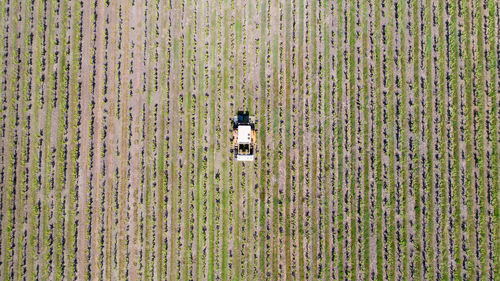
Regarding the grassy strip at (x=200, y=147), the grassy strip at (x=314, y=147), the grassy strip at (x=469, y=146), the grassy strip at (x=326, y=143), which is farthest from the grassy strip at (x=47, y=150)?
the grassy strip at (x=469, y=146)

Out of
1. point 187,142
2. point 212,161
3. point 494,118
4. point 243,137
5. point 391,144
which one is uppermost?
point 494,118

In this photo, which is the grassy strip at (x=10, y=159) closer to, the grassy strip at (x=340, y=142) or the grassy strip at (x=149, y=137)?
the grassy strip at (x=149, y=137)

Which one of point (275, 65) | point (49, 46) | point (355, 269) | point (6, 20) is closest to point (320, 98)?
point (275, 65)

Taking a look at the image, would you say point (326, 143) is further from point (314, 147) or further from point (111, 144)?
point (111, 144)

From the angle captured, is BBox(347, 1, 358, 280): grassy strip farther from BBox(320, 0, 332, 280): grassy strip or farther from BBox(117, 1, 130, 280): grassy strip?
BBox(117, 1, 130, 280): grassy strip

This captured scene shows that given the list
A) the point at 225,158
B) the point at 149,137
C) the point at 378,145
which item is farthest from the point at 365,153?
the point at 149,137

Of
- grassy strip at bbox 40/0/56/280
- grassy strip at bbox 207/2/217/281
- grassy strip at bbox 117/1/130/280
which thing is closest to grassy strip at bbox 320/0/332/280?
grassy strip at bbox 207/2/217/281
